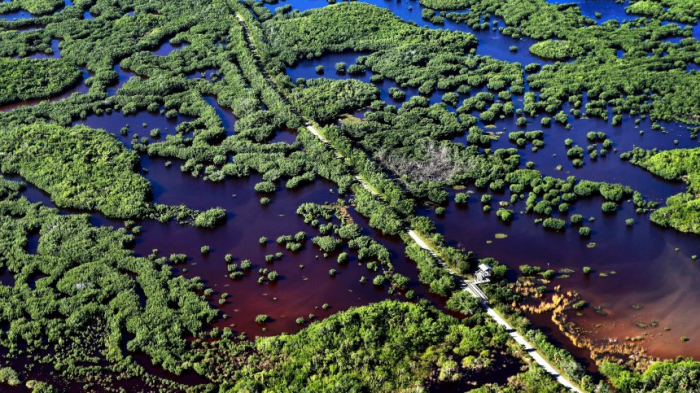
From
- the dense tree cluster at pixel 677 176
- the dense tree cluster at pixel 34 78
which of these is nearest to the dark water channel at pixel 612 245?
the dense tree cluster at pixel 677 176

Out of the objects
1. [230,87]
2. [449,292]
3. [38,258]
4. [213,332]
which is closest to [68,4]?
[230,87]

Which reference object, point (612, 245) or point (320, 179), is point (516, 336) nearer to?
point (612, 245)

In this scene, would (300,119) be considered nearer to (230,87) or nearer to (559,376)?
(230,87)

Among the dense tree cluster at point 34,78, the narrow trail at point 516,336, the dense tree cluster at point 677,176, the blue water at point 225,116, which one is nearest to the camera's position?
the narrow trail at point 516,336

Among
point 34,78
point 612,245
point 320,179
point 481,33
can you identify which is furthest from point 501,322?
point 34,78

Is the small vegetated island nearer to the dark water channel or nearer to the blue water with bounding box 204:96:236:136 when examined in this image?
the blue water with bounding box 204:96:236:136

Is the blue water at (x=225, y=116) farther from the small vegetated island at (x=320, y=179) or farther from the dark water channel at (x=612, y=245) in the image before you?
the dark water channel at (x=612, y=245)

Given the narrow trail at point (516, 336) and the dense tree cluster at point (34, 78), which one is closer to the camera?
the narrow trail at point (516, 336)

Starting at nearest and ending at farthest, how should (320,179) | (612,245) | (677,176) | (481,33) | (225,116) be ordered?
(612,245) → (677,176) → (320,179) → (225,116) → (481,33)

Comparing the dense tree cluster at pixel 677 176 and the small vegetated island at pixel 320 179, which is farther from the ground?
the dense tree cluster at pixel 677 176
